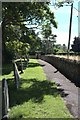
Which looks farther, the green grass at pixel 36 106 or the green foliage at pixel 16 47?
the green foliage at pixel 16 47

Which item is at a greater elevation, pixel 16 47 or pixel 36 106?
pixel 16 47

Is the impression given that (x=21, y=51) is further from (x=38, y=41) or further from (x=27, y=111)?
(x=27, y=111)

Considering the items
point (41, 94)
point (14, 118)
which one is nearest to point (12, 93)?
point (41, 94)

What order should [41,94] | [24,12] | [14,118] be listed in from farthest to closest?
[24,12] → [41,94] → [14,118]

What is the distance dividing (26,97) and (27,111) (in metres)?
2.59

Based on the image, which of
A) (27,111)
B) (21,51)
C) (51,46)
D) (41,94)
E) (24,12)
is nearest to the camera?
(27,111)

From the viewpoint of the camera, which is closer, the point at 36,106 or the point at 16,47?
the point at 36,106

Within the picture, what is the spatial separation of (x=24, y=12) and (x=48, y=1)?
66.3 inches

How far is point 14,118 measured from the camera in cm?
877

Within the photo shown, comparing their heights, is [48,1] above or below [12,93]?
above

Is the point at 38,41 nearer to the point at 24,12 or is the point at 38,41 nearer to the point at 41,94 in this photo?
the point at 24,12

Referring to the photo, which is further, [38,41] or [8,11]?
[38,41]

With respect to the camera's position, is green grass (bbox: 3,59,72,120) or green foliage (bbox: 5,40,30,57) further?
green foliage (bbox: 5,40,30,57)

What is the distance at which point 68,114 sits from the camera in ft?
30.4
